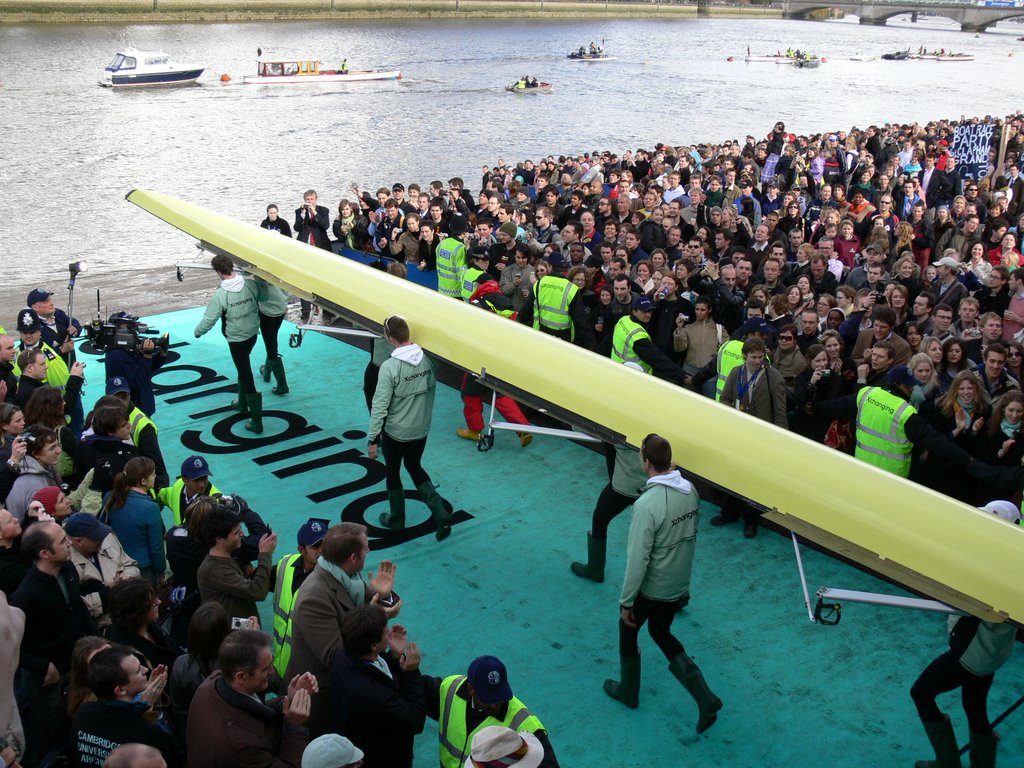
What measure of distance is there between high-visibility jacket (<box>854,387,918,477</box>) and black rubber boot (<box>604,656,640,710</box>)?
7.53 ft

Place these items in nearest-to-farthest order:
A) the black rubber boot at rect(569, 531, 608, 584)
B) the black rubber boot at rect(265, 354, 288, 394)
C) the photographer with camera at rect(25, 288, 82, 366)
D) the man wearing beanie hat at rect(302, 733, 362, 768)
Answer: the man wearing beanie hat at rect(302, 733, 362, 768) → the black rubber boot at rect(569, 531, 608, 584) → the photographer with camera at rect(25, 288, 82, 366) → the black rubber boot at rect(265, 354, 288, 394)

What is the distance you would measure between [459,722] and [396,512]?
353cm

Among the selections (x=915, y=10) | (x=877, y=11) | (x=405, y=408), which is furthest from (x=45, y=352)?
(x=877, y=11)

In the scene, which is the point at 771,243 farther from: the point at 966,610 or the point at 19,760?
the point at 19,760

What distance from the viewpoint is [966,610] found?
4160 mm

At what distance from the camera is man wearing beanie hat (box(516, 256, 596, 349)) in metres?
8.70

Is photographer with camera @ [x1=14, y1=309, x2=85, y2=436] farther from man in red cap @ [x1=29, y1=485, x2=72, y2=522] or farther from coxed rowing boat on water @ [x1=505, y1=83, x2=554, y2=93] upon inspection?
coxed rowing boat on water @ [x1=505, y1=83, x2=554, y2=93]

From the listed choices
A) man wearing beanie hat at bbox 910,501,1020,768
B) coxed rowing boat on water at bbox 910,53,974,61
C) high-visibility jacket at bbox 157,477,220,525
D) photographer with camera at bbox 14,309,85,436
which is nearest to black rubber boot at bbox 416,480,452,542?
high-visibility jacket at bbox 157,477,220,525

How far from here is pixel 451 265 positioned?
10.6 metres

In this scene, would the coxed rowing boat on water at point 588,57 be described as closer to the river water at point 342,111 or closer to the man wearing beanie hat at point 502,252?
the river water at point 342,111

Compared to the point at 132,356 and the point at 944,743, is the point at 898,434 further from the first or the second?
the point at 132,356

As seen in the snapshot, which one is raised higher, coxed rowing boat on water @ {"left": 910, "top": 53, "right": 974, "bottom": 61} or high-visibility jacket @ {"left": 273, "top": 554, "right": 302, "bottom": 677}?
coxed rowing boat on water @ {"left": 910, "top": 53, "right": 974, "bottom": 61}

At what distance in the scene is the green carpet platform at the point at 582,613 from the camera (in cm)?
523

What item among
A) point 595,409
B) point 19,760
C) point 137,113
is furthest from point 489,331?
point 137,113
